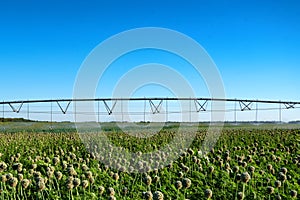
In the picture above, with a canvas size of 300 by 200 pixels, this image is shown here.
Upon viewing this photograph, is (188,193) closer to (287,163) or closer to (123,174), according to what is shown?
(123,174)

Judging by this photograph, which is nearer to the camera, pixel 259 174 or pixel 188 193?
pixel 188 193

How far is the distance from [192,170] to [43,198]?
124 inches

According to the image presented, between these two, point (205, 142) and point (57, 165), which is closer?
point (57, 165)

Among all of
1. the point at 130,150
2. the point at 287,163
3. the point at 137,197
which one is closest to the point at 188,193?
the point at 137,197

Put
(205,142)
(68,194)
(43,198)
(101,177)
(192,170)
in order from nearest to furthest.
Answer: (43,198) → (68,194) → (101,177) → (192,170) → (205,142)

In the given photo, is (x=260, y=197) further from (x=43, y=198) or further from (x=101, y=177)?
(x=43, y=198)

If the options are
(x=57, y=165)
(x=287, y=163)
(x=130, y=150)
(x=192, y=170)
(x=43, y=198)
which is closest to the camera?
(x=43, y=198)

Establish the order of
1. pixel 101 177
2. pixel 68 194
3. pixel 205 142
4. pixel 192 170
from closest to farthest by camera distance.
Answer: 1. pixel 68 194
2. pixel 101 177
3. pixel 192 170
4. pixel 205 142

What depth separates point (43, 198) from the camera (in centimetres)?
516

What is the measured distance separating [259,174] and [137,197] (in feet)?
8.47

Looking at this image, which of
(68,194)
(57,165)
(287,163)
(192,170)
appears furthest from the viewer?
(287,163)

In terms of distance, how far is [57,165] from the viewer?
716cm

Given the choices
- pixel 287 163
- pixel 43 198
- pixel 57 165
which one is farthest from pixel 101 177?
pixel 287 163

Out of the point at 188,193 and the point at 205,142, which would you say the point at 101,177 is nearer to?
the point at 188,193
